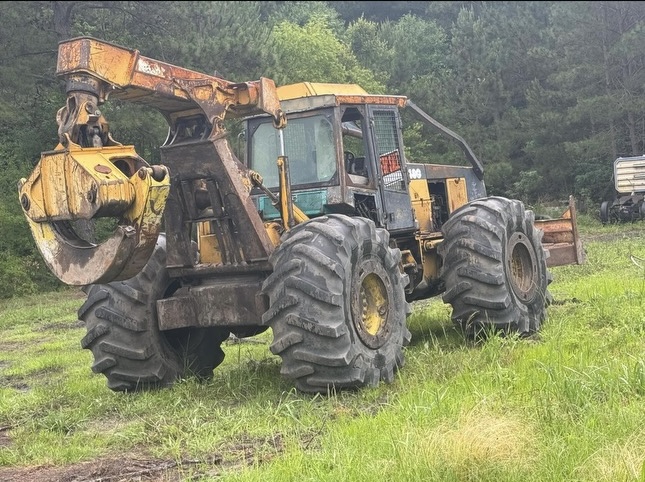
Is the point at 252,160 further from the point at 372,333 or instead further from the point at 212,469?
the point at 212,469

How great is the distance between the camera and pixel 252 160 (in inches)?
A: 314

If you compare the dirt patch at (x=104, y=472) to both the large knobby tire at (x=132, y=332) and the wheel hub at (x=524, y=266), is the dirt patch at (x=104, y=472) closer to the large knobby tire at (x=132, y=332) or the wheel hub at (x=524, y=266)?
the large knobby tire at (x=132, y=332)

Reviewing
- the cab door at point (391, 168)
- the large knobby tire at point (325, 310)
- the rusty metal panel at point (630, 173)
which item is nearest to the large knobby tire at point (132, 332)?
the large knobby tire at point (325, 310)

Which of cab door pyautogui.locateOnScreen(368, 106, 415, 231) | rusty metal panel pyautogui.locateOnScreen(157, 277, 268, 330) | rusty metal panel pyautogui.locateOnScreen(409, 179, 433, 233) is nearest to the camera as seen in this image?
rusty metal panel pyautogui.locateOnScreen(157, 277, 268, 330)

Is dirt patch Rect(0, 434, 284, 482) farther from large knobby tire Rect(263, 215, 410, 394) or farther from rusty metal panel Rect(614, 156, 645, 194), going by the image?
rusty metal panel Rect(614, 156, 645, 194)

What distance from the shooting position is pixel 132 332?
259 inches

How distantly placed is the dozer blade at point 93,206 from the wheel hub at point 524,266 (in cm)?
403

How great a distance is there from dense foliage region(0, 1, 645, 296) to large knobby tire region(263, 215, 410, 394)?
1661cm

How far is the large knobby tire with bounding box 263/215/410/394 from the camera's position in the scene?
565cm

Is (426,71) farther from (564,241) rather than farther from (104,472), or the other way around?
(104,472)

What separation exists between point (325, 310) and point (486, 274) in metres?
2.21

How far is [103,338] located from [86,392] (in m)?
0.71

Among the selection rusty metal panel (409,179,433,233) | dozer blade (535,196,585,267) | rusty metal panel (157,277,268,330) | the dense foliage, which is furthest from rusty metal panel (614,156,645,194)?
rusty metal panel (157,277,268,330)

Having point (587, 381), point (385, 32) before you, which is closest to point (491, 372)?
point (587, 381)
